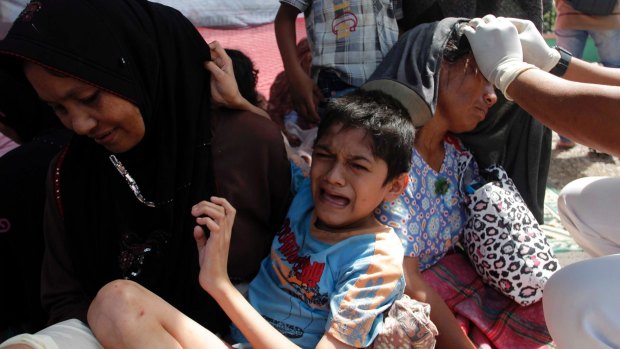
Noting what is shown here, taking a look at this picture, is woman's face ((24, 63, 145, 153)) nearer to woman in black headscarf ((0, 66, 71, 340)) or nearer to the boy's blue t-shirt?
woman in black headscarf ((0, 66, 71, 340))

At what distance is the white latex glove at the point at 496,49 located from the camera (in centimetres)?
179

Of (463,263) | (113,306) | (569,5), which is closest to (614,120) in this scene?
(463,263)

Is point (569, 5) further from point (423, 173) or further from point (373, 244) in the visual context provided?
point (373, 244)

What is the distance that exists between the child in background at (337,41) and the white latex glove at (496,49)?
43 centimetres

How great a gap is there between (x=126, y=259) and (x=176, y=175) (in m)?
0.31

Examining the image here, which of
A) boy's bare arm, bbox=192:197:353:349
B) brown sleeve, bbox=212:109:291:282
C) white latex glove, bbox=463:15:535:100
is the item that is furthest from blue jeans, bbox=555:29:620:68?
boy's bare arm, bbox=192:197:353:349

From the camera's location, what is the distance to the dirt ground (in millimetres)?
3941

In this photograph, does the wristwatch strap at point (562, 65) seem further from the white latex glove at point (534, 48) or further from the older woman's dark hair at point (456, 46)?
the older woman's dark hair at point (456, 46)

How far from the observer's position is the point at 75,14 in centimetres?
141

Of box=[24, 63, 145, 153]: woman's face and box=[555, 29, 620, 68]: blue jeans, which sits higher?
box=[24, 63, 145, 153]: woman's face

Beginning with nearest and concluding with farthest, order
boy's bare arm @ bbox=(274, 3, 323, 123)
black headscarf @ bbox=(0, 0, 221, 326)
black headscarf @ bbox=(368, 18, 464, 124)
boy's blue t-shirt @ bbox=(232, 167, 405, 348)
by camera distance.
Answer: boy's blue t-shirt @ bbox=(232, 167, 405, 348) → black headscarf @ bbox=(0, 0, 221, 326) → black headscarf @ bbox=(368, 18, 464, 124) → boy's bare arm @ bbox=(274, 3, 323, 123)

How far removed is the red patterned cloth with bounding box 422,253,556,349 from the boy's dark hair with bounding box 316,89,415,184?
593 mm

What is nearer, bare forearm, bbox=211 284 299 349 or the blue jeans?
bare forearm, bbox=211 284 299 349

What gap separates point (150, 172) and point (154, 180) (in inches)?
1.2
